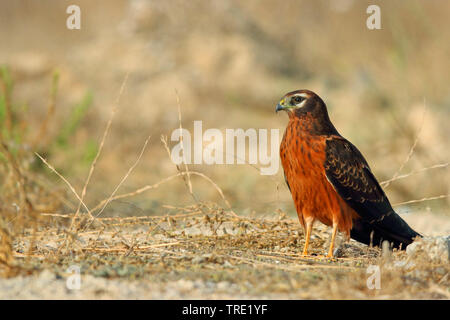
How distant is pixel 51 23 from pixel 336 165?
12.4m

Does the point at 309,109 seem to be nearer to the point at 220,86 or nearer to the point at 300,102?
the point at 300,102

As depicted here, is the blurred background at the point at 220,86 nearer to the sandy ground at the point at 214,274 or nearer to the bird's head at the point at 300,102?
the bird's head at the point at 300,102

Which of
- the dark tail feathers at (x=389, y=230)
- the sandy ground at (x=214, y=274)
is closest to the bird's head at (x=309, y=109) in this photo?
the dark tail feathers at (x=389, y=230)

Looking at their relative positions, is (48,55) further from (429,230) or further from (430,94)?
(429,230)

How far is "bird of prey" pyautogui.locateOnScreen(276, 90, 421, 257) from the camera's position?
4.15 meters

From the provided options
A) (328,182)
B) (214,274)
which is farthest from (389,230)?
(214,274)

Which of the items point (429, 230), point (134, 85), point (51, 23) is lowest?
point (429, 230)

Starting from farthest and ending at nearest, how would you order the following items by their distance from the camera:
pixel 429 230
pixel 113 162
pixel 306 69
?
pixel 306 69 < pixel 113 162 < pixel 429 230

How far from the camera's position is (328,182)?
13.6 ft

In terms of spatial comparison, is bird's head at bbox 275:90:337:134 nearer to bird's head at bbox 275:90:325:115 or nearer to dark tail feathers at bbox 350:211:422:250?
bird's head at bbox 275:90:325:115

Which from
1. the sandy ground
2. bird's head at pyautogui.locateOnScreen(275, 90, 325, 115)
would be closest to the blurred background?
bird's head at pyautogui.locateOnScreen(275, 90, 325, 115)

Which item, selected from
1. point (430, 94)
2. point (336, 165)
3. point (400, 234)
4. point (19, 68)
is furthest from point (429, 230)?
point (19, 68)
